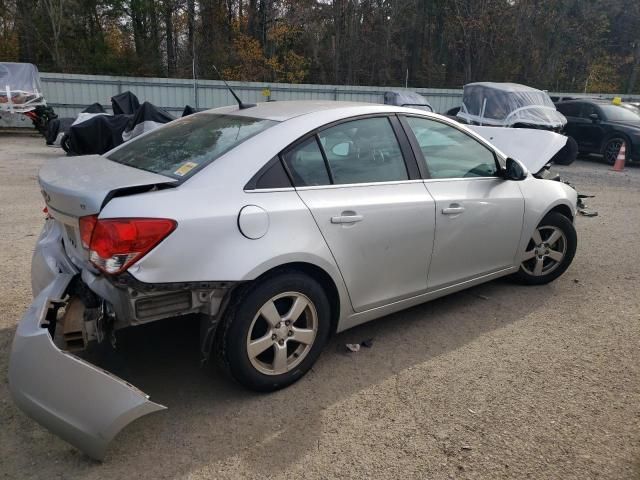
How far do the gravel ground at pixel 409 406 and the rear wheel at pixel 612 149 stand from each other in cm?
1115

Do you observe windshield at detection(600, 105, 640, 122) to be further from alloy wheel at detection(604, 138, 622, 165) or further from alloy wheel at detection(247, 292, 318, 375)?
alloy wheel at detection(247, 292, 318, 375)

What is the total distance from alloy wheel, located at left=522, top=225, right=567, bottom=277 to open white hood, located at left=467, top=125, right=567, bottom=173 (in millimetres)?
1082

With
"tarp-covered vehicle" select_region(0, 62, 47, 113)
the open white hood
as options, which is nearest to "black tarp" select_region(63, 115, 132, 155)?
"tarp-covered vehicle" select_region(0, 62, 47, 113)

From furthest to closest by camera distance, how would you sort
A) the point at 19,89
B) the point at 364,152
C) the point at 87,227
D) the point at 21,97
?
the point at 19,89 < the point at 21,97 < the point at 364,152 < the point at 87,227

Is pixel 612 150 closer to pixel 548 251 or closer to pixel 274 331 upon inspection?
pixel 548 251

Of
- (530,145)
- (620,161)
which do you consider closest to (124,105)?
(530,145)

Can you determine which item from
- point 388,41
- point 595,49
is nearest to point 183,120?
point 388,41

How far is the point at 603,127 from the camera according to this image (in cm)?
1380

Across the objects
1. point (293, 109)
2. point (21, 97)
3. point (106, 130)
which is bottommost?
point (106, 130)

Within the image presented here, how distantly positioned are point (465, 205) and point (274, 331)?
5.63ft

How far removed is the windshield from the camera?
13.7m

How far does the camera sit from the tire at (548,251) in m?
4.48

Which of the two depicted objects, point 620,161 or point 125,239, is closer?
point 125,239

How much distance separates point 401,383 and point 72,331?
1850 millimetres
